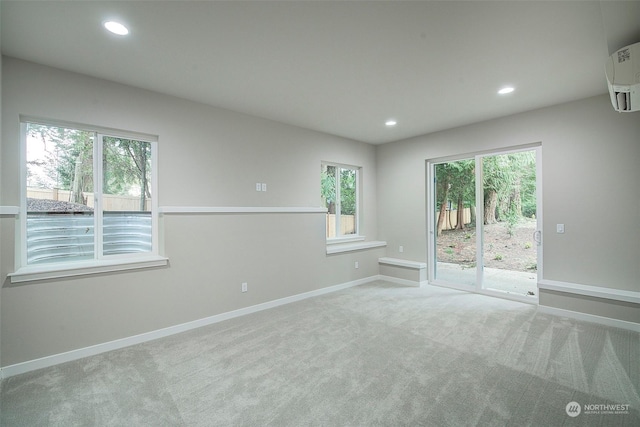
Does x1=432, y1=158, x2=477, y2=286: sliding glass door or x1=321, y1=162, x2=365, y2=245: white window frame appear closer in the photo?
x1=432, y1=158, x2=477, y2=286: sliding glass door

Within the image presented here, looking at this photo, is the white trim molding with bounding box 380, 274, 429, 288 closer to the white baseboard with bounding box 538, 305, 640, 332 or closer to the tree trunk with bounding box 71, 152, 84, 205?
the white baseboard with bounding box 538, 305, 640, 332

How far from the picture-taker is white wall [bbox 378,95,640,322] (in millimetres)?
→ 3166

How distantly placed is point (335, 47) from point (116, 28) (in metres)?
1.57

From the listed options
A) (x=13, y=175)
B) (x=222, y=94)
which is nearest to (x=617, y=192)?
(x=222, y=94)

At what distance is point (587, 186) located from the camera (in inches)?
135

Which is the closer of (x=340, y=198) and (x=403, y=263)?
(x=403, y=263)

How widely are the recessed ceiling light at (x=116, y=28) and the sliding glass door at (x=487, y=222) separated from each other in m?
4.46

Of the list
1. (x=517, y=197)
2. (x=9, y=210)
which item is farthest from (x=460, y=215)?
(x=9, y=210)

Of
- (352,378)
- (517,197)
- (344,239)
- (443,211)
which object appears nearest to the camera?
(352,378)

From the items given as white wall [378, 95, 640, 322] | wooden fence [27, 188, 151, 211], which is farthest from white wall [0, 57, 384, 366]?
white wall [378, 95, 640, 322]

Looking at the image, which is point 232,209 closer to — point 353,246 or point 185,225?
point 185,225

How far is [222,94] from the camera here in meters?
3.14

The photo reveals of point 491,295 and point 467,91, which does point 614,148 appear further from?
point 491,295

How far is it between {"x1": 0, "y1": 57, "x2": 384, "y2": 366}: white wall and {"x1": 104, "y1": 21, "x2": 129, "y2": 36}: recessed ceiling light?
3.17 ft
